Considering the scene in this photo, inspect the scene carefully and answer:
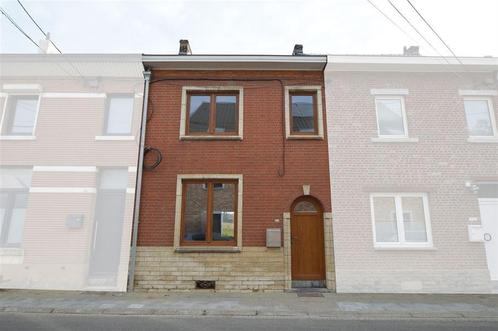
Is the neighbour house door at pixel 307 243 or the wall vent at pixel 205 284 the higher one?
the neighbour house door at pixel 307 243

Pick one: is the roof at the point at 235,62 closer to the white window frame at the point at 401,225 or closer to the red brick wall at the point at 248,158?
the red brick wall at the point at 248,158

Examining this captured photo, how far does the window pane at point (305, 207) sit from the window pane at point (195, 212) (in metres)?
2.69

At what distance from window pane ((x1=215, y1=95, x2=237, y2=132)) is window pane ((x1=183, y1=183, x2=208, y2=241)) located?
195 cm

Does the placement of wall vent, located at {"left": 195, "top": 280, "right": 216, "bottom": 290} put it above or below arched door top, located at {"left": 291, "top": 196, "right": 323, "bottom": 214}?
below

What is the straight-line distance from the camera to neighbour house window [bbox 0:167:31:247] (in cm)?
902

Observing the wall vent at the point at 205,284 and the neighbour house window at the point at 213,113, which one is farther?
the neighbour house window at the point at 213,113

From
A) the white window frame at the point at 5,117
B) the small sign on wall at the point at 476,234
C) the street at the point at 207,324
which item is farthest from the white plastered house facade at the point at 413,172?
the white window frame at the point at 5,117

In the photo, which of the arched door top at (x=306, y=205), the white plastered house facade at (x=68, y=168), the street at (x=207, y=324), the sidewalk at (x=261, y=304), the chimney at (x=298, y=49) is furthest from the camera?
the chimney at (x=298, y=49)

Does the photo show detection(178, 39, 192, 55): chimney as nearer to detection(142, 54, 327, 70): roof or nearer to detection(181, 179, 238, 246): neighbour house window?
detection(142, 54, 327, 70): roof

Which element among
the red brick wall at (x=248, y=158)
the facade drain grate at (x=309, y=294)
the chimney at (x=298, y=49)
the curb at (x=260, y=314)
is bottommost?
the curb at (x=260, y=314)

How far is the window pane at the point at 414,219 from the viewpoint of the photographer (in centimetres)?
874

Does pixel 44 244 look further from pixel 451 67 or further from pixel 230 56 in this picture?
pixel 451 67

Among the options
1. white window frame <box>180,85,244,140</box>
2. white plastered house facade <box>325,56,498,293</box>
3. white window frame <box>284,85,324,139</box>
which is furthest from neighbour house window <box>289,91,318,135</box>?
white window frame <box>180,85,244,140</box>

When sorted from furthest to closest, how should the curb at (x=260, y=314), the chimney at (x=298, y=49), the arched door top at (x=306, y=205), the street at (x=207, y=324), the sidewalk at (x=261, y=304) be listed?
the chimney at (x=298, y=49) → the arched door top at (x=306, y=205) → the sidewalk at (x=261, y=304) → the curb at (x=260, y=314) → the street at (x=207, y=324)
